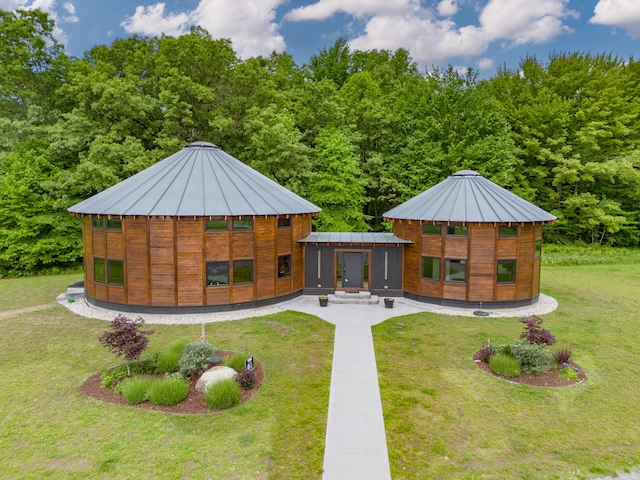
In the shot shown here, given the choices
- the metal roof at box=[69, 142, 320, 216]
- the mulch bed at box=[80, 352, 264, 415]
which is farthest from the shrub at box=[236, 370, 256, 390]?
the metal roof at box=[69, 142, 320, 216]

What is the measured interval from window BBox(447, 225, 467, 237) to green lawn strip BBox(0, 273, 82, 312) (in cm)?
1829

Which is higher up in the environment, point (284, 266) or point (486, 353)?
point (284, 266)

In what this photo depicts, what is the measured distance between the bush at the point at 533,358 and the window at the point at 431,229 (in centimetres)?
750

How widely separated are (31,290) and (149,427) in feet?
57.8

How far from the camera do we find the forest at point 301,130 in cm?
2639

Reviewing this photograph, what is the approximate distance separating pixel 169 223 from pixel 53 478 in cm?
1050

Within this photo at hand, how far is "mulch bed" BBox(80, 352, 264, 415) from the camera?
911cm

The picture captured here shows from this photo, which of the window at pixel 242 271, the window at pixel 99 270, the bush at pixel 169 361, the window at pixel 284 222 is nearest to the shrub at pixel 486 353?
the bush at pixel 169 361

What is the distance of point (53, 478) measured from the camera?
22.4ft

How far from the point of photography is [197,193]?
1703cm

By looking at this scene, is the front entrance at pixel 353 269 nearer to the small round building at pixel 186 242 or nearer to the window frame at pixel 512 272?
the small round building at pixel 186 242

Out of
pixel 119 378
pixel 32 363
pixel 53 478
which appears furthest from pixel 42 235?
pixel 53 478

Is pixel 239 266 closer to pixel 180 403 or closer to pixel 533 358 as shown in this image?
pixel 180 403

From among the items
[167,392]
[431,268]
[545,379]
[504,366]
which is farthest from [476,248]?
[167,392]
